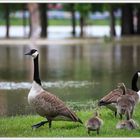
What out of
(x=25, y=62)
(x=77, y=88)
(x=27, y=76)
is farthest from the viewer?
(x=25, y=62)

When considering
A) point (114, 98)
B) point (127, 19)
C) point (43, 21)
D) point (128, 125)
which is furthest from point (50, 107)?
point (43, 21)

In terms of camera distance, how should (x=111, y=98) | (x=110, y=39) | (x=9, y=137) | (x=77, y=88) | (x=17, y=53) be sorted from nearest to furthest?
(x=9, y=137)
(x=111, y=98)
(x=77, y=88)
(x=17, y=53)
(x=110, y=39)

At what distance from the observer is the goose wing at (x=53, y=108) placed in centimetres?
920

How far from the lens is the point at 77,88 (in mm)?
15539

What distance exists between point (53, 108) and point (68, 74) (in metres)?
9.75

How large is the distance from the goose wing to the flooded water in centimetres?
200

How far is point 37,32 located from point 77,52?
11.7 meters

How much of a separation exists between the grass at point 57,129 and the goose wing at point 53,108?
22 cm

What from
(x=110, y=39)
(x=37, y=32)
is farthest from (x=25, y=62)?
(x=37, y=32)

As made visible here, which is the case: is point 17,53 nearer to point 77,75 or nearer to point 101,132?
point 77,75

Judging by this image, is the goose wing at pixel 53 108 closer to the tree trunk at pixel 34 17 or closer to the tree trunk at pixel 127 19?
the tree trunk at pixel 34 17

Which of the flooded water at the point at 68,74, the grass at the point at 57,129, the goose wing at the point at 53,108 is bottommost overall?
the flooded water at the point at 68,74

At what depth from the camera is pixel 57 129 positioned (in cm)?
939

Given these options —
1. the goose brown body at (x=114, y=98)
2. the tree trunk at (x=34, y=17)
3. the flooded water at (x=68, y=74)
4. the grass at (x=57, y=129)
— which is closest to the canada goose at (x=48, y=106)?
the grass at (x=57, y=129)
